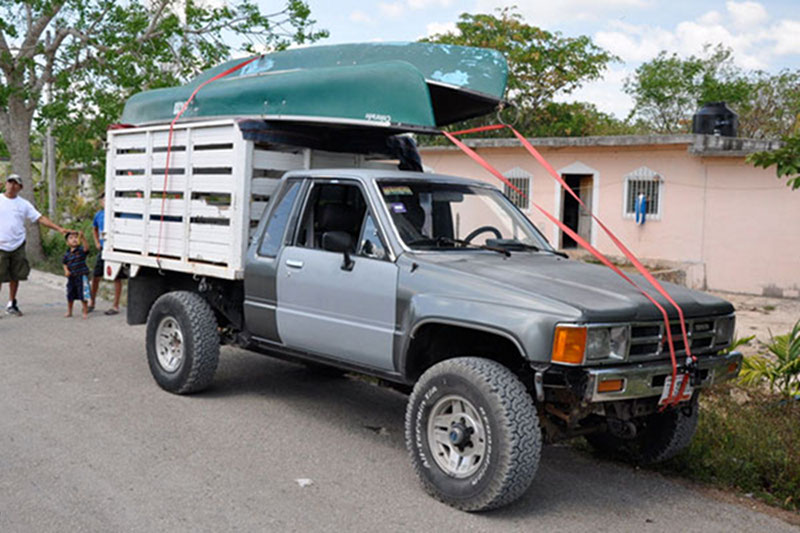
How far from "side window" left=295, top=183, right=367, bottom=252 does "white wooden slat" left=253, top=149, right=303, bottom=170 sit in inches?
25.6

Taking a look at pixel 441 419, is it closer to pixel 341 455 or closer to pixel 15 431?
pixel 341 455

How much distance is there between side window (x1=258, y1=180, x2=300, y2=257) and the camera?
20.5ft

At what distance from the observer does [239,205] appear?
6516 mm

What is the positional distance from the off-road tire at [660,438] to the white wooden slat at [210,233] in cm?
329

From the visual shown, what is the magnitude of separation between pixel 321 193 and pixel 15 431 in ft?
9.10

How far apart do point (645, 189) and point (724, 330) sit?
43.4ft

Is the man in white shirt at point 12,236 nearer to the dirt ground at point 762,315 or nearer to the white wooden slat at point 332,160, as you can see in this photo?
the white wooden slat at point 332,160

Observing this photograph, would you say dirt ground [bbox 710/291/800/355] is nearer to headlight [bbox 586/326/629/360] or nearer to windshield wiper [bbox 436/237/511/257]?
windshield wiper [bbox 436/237/511/257]

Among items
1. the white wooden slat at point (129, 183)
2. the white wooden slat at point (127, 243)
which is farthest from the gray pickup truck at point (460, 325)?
the white wooden slat at point (129, 183)

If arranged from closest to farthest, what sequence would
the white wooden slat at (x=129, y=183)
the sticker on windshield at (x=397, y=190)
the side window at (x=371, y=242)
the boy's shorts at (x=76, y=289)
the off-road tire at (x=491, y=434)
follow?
the off-road tire at (x=491, y=434), the side window at (x=371, y=242), the sticker on windshield at (x=397, y=190), the white wooden slat at (x=129, y=183), the boy's shorts at (x=76, y=289)

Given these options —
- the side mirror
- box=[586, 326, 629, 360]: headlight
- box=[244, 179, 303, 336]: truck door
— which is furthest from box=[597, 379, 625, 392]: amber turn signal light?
box=[244, 179, 303, 336]: truck door

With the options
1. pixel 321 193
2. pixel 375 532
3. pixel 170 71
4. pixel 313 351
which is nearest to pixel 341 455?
pixel 313 351

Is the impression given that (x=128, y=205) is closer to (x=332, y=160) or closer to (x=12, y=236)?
(x=332, y=160)

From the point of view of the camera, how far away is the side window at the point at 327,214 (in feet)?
19.8
